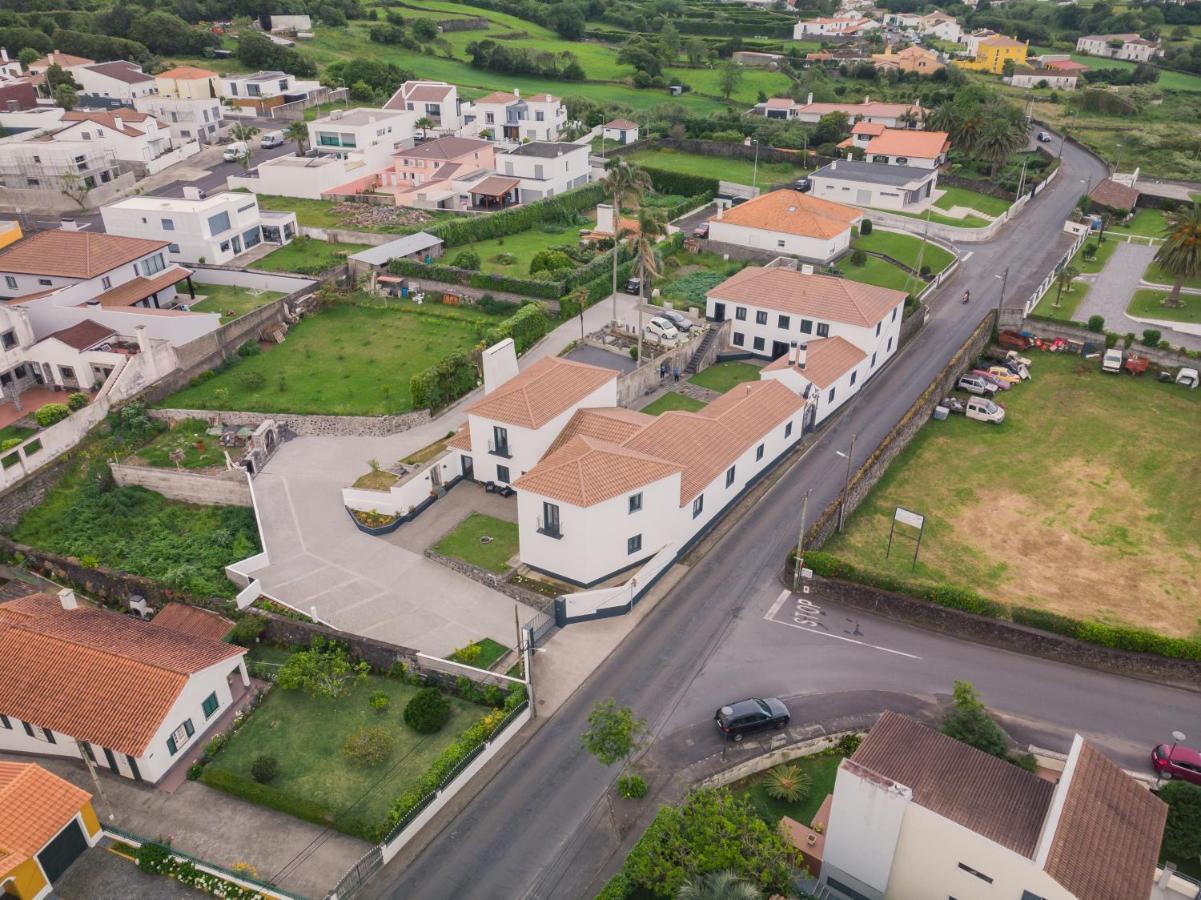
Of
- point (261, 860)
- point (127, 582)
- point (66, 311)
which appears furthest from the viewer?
point (66, 311)

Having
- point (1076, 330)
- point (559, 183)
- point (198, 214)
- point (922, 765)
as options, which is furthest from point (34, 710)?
point (559, 183)

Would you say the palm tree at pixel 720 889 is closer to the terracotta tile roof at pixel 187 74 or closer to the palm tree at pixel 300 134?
the palm tree at pixel 300 134

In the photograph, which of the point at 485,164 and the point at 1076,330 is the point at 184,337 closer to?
the point at 485,164

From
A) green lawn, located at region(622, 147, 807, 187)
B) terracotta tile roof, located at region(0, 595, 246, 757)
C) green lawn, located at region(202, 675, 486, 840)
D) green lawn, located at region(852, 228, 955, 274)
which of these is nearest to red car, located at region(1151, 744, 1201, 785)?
green lawn, located at region(202, 675, 486, 840)

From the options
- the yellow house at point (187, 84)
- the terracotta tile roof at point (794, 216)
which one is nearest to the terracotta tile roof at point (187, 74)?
the yellow house at point (187, 84)

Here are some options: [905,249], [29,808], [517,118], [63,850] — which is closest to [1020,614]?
[63,850]

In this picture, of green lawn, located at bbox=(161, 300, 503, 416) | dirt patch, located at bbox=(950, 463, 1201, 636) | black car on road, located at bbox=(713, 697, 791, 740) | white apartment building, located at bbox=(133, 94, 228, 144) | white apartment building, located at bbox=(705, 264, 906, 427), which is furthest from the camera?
white apartment building, located at bbox=(133, 94, 228, 144)

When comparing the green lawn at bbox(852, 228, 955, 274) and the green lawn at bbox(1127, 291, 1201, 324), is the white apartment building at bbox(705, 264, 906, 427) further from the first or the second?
the green lawn at bbox(1127, 291, 1201, 324)
